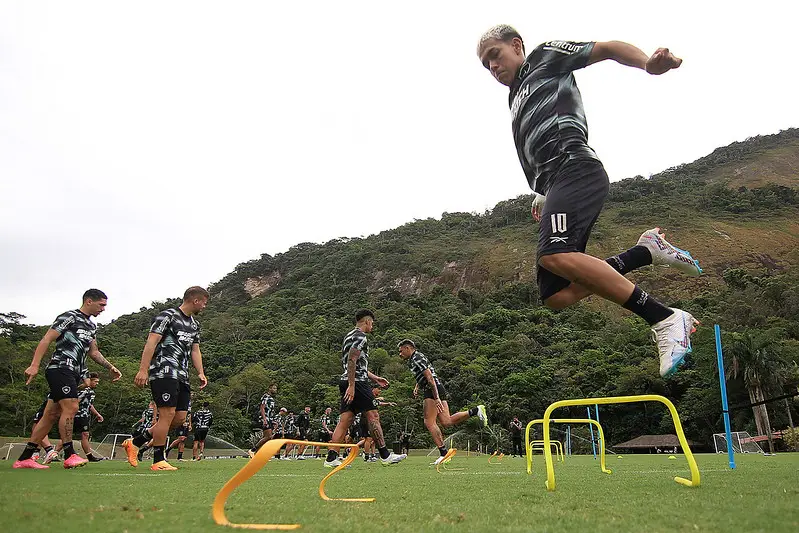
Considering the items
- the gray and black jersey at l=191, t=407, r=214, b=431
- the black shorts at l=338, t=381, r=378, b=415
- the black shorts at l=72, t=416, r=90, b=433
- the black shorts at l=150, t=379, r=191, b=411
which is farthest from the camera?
the gray and black jersey at l=191, t=407, r=214, b=431

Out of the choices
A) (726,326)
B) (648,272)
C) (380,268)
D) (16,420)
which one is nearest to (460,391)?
(726,326)

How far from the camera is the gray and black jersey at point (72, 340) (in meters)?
6.48

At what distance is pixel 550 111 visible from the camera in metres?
3.35

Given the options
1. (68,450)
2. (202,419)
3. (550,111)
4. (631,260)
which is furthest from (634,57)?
(202,419)

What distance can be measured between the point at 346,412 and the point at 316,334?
6220 cm

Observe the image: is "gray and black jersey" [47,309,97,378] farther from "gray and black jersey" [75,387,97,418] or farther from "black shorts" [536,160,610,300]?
"gray and black jersey" [75,387,97,418]

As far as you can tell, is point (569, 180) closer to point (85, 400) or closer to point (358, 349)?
point (358, 349)

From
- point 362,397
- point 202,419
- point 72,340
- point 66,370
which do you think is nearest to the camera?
point 66,370

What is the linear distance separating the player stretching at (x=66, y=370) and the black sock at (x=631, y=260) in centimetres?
576

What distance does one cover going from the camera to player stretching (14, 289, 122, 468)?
643 cm

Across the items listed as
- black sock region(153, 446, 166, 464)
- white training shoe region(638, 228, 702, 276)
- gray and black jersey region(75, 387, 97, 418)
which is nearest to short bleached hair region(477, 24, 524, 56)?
white training shoe region(638, 228, 702, 276)

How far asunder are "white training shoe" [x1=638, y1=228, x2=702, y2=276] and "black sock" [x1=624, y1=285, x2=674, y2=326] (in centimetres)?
41

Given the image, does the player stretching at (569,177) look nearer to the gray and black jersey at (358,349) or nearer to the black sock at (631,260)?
the black sock at (631,260)

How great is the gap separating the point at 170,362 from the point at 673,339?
204 inches
